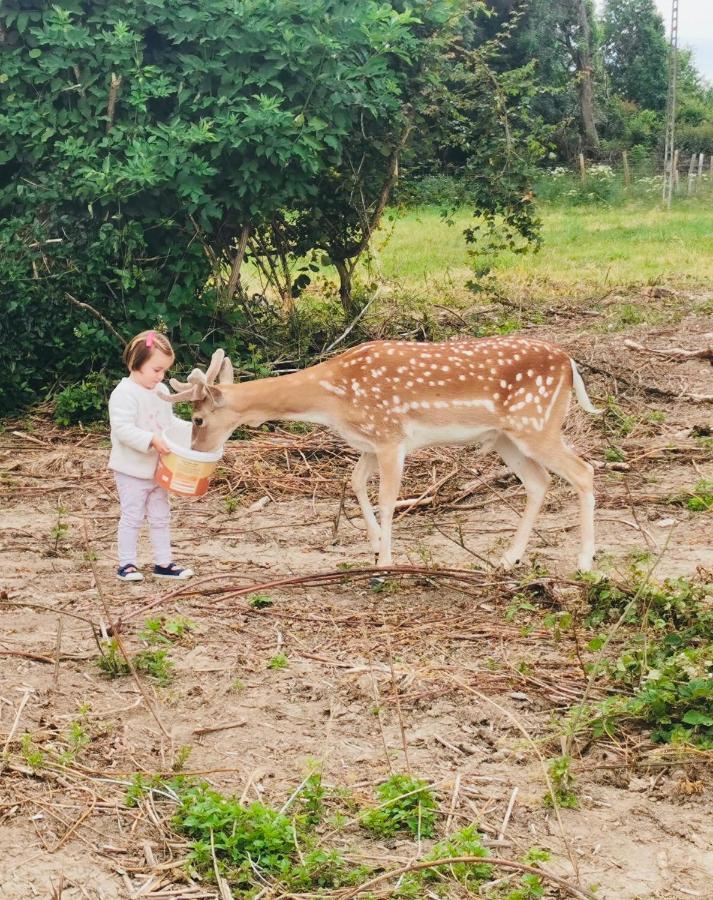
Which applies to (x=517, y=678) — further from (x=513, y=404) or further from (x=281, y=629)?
(x=513, y=404)

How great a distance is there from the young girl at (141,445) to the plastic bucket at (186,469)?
99 millimetres

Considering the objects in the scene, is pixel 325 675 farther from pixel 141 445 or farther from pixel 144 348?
pixel 144 348

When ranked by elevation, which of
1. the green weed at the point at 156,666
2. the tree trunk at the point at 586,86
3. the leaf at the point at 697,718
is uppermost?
the tree trunk at the point at 586,86

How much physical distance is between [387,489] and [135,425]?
1541 millimetres

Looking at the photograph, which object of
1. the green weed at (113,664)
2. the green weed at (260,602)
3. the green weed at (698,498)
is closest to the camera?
the green weed at (113,664)

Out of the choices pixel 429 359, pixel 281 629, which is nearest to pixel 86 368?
pixel 429 359

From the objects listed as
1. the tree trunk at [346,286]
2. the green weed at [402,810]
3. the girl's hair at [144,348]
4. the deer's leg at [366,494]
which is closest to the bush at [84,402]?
the tree trunk at [346,286]

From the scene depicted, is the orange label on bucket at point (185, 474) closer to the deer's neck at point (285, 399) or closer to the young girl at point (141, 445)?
the young girl at point (141, 445)

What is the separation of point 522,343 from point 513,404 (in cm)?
43

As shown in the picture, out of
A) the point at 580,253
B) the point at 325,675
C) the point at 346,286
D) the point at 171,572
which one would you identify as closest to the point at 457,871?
the point at 325,675

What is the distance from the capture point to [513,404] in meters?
7.71

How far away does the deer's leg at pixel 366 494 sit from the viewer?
25.8 ft

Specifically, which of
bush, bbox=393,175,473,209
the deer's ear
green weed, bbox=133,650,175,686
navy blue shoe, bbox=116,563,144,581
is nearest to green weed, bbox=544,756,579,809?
green weed, bbox=133,650,175,686

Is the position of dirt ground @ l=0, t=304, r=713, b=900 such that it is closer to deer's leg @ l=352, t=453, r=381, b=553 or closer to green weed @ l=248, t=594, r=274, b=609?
green weed @ l=248, t=594, r=274, b=609
